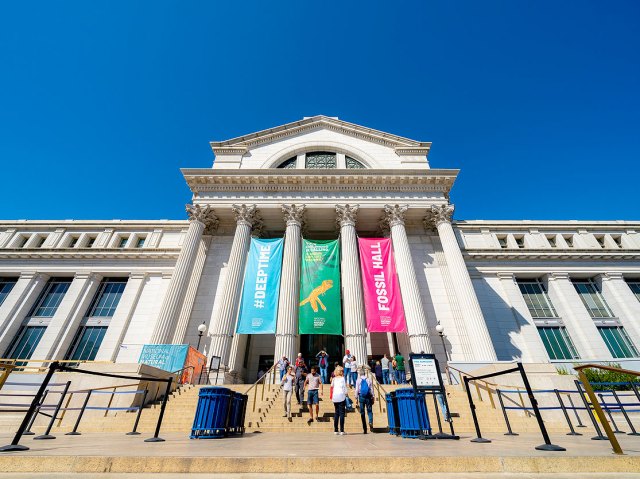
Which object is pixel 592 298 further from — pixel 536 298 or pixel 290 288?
pixel 290 288

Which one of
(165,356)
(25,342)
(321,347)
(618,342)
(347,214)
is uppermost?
(347,214)

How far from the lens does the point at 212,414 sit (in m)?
6.82

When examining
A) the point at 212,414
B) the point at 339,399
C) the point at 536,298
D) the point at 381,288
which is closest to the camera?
the point at 212,414

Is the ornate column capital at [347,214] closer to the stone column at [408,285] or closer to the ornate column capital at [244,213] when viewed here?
the stone column at [408,285]

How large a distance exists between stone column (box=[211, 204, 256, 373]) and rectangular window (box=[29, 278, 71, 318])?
592 inches

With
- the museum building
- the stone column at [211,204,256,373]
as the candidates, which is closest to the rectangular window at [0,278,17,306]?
the museum building

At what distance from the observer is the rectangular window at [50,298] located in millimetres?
23253

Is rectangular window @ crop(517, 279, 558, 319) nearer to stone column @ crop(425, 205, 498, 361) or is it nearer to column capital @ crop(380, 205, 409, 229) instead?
stone column @ crop(425, 205, 498, 361)

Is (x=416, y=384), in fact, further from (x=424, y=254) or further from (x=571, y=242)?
(x=571, y=242)

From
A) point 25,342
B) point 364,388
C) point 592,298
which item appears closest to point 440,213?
point 592,298

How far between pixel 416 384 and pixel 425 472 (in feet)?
12.8

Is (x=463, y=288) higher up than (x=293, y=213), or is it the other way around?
(x=293, y=213)

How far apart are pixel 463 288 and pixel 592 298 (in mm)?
12944

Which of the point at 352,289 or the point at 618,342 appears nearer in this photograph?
the point at 352,289
